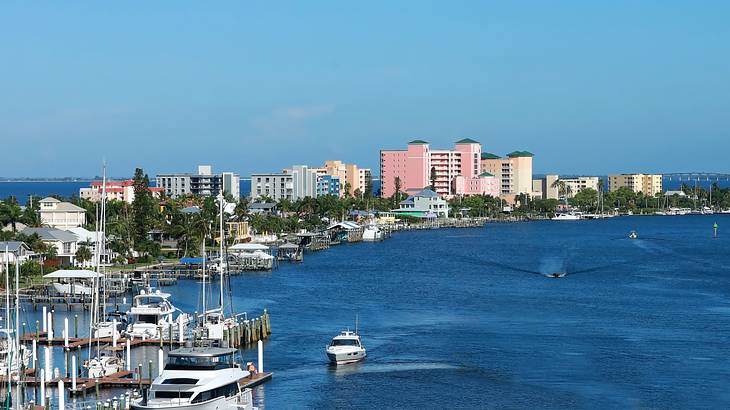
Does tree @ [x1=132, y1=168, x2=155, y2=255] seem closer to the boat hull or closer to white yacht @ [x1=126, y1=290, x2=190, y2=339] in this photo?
white yacht @ [x1=126, y1=290, x2=190, y2=339]

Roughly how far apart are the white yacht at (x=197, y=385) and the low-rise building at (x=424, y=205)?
140 m

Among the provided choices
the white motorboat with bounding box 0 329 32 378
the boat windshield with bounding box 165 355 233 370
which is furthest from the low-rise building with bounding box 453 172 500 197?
the boat windshield with bounding box 165 355 233 370

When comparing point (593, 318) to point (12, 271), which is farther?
point (12, 271)

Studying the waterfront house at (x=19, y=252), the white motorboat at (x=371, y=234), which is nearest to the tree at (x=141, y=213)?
the waterfront house at (x=19, y=252)

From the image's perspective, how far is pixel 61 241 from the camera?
78.2 meters

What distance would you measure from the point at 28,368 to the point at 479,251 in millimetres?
73403

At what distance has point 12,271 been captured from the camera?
218 feet

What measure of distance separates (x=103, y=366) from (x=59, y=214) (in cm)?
5524

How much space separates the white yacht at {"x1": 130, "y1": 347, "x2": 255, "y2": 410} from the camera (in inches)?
1223

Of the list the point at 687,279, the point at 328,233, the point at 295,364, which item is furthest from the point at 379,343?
the point at 328,233

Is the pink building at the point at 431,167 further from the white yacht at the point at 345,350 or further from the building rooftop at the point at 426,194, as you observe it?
the white yacht at the point at 345,350

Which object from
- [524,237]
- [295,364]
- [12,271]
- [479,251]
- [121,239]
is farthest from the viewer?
[524,237]

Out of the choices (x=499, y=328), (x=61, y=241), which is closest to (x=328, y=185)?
(x=61, y=241)

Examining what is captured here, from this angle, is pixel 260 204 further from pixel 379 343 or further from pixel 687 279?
A: pixel 379 343
